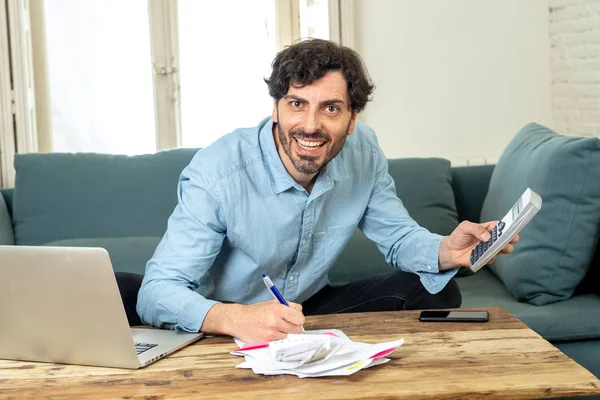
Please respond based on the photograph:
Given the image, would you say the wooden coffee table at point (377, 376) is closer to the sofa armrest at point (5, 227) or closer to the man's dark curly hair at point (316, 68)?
the man's dark curly hair at point (316, 68)

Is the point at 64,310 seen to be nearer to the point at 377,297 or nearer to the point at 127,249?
the point at 377,297

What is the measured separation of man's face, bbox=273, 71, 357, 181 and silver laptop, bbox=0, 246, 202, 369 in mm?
588

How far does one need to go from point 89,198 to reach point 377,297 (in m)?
1.35

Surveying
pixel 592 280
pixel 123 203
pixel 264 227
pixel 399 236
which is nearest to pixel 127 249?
pixel 123 203

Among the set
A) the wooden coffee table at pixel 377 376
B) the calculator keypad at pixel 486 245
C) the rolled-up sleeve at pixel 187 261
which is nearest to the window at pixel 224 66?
the rolled-up sleeve at pixel 187 261

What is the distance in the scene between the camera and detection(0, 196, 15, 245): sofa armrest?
3.04 metres

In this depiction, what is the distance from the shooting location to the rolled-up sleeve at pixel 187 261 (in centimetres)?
178

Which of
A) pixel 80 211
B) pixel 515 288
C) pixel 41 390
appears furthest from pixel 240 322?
pixel 80 211

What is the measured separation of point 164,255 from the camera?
1.90 metres

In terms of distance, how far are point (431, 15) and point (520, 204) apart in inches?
92.2

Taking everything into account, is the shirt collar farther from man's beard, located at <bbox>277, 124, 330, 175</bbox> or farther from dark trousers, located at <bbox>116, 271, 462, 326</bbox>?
dark trousers, located at <bbox>116, 271, 462, 326</bbox>

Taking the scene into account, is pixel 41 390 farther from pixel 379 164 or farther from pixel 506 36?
pixel 506 36

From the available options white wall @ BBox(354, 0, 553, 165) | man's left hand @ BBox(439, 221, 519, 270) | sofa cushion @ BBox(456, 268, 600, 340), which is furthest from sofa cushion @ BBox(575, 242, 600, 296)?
white wall @ BBox(354, 0, 553, 165)

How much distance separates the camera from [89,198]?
3.09 metres
